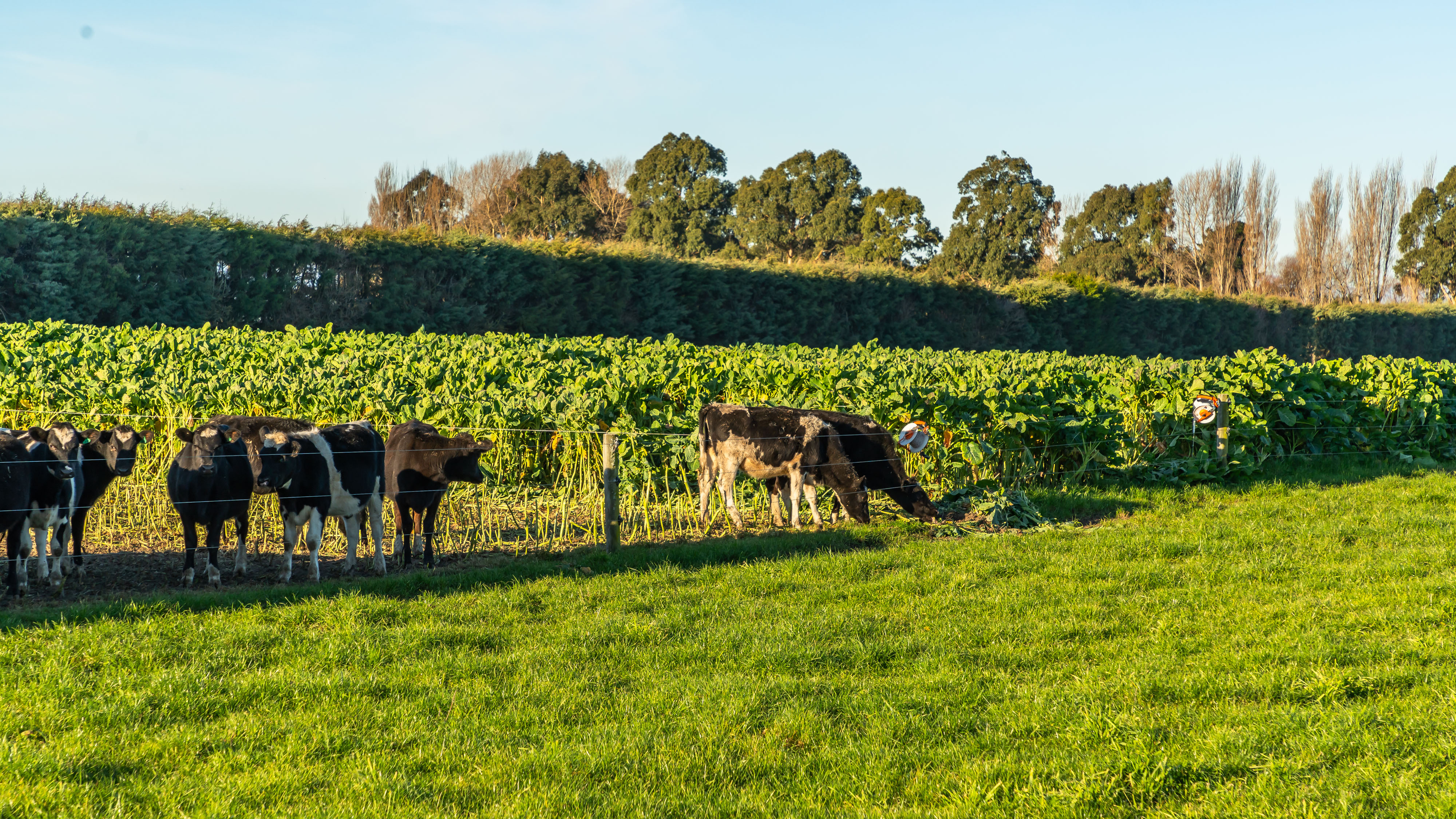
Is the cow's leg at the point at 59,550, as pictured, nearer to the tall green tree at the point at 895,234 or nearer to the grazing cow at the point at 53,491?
the grazing cow at the point at 53,491

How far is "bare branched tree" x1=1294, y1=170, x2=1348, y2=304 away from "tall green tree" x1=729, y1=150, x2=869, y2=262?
36.0 m

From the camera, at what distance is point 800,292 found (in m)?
35.0

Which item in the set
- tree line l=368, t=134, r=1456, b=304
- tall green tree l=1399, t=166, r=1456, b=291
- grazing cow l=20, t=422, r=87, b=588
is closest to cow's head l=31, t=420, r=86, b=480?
grazing cow l=20, t=422, r=87, b=588

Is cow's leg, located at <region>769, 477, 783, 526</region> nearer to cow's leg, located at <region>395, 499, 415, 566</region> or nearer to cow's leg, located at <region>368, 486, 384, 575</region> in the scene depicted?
cow's leg, located at <region>395, 499, 415, 566</region>

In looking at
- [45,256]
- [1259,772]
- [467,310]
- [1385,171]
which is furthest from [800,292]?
[1385,171]

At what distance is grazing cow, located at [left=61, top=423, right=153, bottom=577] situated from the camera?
7.82 m

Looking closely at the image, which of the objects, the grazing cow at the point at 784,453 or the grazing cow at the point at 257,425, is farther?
the grazing cow at the point at 784,453

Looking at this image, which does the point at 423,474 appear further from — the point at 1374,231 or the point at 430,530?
the point at 1374,231

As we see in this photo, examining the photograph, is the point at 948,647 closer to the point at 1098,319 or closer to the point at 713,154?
the point at 1098,319

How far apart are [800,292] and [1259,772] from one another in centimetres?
3110

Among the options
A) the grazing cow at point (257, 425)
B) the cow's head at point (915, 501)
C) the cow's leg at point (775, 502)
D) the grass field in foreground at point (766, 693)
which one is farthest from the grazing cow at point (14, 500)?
the cow's head at point (915, 501)

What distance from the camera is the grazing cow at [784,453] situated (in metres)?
9.80

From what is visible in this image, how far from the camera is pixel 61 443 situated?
7691 mm

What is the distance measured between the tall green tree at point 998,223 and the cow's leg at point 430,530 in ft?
157
